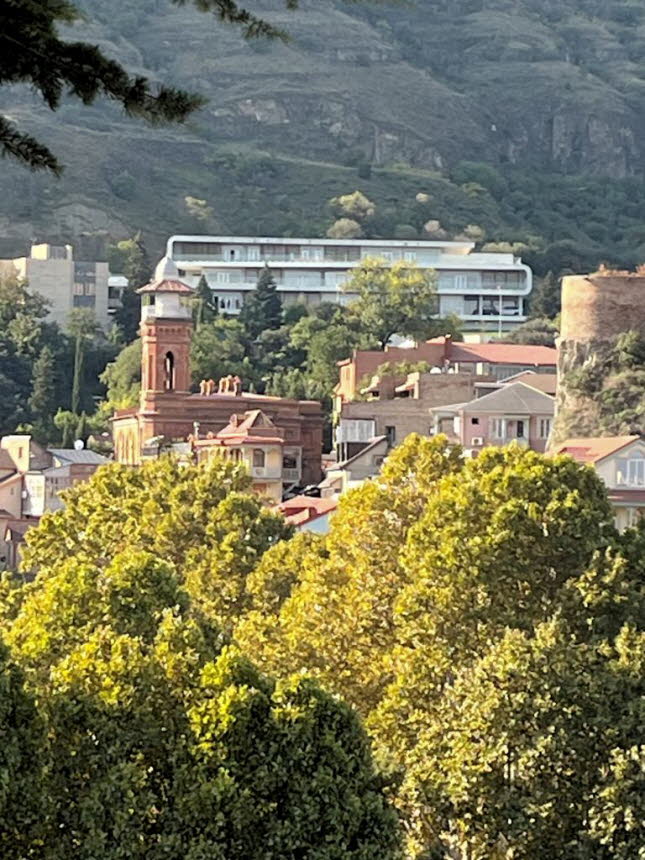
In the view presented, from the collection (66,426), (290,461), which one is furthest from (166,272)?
(290,461)

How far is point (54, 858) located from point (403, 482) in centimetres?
2493

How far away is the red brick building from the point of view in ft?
443

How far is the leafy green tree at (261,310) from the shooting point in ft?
597

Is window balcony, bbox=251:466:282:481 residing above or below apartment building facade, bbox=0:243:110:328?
below

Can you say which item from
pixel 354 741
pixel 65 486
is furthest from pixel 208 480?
pixel 65 486

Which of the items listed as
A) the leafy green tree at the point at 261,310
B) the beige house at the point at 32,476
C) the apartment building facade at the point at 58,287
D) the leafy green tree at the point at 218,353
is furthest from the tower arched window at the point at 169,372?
the apartment building facade at the point at 58,287

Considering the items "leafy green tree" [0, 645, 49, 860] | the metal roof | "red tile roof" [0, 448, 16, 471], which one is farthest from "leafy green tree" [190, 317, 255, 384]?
"leafy green tree" [0, 645, 49, 860]

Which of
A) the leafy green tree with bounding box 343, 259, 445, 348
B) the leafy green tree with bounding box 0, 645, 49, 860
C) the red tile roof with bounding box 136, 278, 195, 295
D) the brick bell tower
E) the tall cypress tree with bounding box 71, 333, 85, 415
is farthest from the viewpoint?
the leafy green tree with bounding box 343, 259, 445, 348

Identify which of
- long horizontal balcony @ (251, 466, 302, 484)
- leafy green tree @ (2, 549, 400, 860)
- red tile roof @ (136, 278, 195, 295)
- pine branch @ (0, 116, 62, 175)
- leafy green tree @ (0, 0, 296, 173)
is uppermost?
leafy green tree @ (0, 0, 296, 173)

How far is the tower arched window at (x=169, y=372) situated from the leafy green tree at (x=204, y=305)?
31260 mm

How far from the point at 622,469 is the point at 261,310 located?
9290 cm

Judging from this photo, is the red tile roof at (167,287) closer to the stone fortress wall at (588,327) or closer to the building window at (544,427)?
the building window at (544,427)

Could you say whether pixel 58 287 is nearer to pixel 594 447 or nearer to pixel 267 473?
pixel 267 473

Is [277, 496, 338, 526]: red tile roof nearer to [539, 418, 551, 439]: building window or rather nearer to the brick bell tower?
[539, 418, 551, 439]: building window
